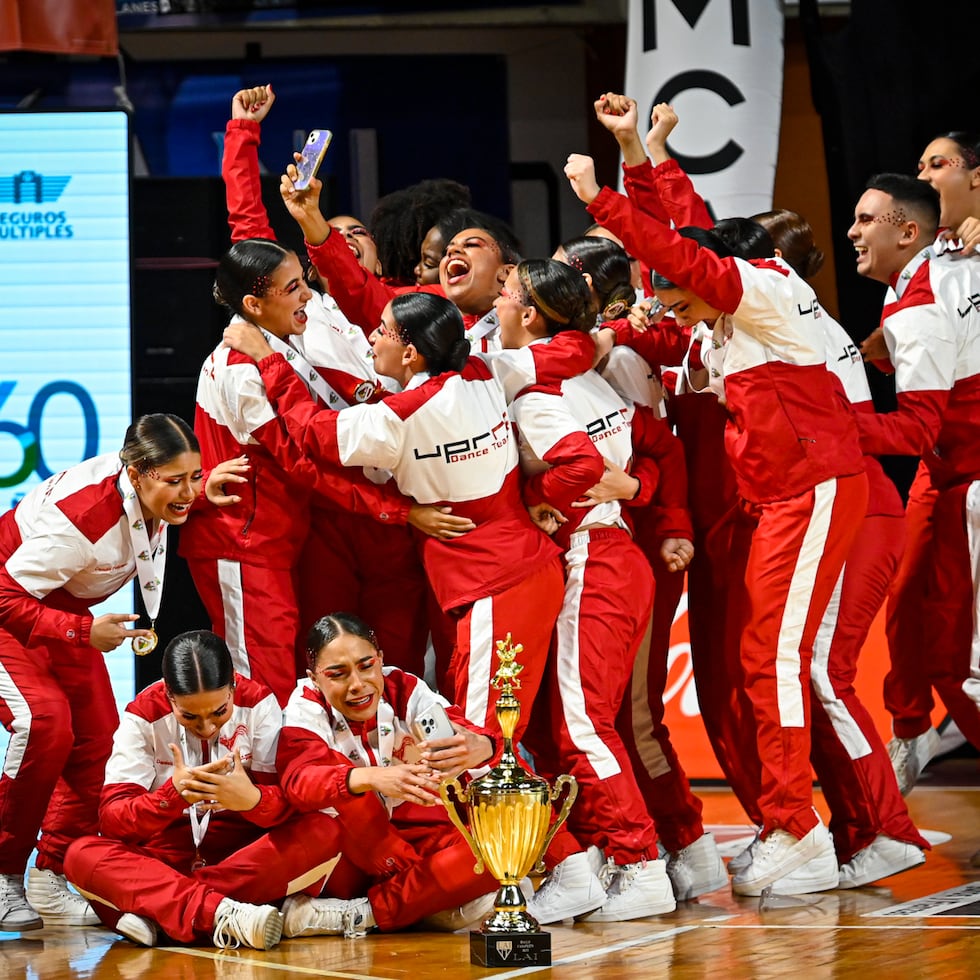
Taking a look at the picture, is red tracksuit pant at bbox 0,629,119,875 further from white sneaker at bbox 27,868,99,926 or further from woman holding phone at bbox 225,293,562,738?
woman holding phone at bbox 225,293,562,738

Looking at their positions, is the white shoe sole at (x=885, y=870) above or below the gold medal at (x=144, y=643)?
below

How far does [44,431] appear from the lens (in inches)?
248

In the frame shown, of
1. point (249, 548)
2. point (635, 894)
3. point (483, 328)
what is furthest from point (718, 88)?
point (635, 894)

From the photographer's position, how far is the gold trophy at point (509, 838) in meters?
3.70

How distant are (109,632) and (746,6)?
189 inches

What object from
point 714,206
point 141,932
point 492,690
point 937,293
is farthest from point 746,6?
A: point 141,932

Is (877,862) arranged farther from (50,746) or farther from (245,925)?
(50,746)

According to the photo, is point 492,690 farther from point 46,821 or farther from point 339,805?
point 46,821

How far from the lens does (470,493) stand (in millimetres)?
4406

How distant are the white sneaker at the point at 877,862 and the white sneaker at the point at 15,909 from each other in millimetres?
2174

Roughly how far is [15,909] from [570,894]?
4.74 feet

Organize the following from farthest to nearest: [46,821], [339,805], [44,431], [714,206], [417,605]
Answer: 1. [714,206]
2. [44,431]
3. [417,605]
4. [46,821]
5. [339,805]

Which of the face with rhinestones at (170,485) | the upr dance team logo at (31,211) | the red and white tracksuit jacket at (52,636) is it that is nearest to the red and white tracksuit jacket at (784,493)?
the face with rhinestones at (170,485)

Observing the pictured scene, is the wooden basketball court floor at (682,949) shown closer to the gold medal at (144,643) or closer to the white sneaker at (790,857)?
the white sneaker at (790,857)
